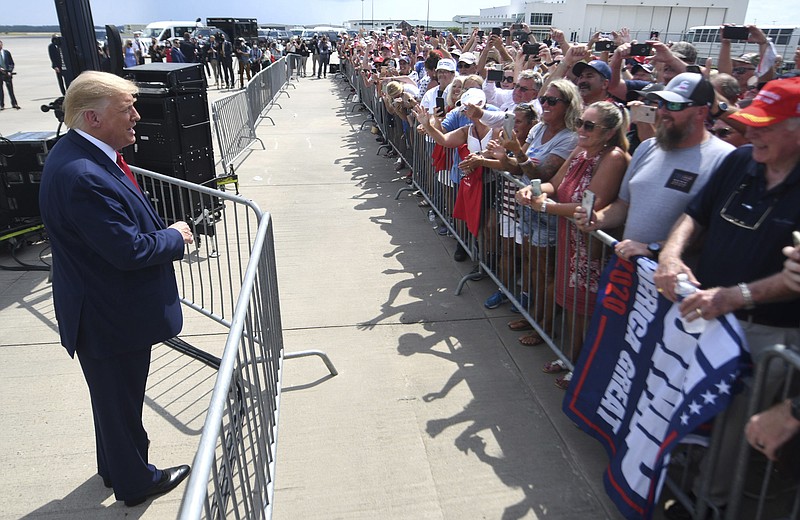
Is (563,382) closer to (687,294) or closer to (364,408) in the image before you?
(364,408)

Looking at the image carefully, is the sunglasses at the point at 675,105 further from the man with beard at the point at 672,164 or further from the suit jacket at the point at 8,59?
the suit jacket at the point at 8,59

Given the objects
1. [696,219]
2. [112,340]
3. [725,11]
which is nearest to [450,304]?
[696,219]

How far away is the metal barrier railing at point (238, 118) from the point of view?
9.77 metres

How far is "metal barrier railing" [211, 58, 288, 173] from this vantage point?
977 cm

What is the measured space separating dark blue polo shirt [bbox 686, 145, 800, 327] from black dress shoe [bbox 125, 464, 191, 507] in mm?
2896

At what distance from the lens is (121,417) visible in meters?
2.71

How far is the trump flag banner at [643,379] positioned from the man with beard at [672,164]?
0.27 m

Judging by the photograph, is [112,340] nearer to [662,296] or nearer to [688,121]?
[662,296]

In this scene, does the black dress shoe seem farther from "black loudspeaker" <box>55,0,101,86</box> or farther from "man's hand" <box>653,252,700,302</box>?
"black loudspeaker" <box>55,0,101,86</box>

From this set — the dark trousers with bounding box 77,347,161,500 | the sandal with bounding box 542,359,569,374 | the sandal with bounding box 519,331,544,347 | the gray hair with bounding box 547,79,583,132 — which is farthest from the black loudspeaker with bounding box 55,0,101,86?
the sandal with bounding box 542,359,569,374

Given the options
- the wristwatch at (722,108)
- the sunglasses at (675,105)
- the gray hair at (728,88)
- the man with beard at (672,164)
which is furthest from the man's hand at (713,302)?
the gray hair at (728,88)

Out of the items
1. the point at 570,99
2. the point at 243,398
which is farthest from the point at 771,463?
the point at 570,99

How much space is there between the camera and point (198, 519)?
51.4 inches

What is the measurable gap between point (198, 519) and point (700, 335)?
2.03m
